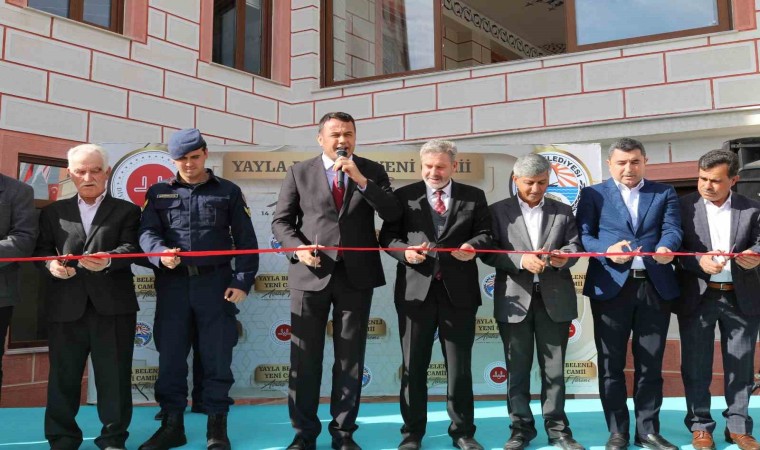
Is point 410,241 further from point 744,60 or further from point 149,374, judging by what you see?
point 744,60

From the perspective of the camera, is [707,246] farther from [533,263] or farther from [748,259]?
[533,263]

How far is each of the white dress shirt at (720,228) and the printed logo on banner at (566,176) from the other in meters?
1.10

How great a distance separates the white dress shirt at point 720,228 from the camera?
3.16m

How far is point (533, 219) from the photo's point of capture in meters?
3.27

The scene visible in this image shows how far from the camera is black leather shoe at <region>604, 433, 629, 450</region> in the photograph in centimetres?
307

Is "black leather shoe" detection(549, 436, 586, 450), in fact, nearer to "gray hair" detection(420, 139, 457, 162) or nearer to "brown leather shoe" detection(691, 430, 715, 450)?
"brown leather shoe" detection(691, 430, 715, 450)

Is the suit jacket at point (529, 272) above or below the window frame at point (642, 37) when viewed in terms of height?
below

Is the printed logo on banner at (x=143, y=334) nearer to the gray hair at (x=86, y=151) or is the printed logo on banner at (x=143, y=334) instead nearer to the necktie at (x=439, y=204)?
the gray hair at (x=86, y=151)

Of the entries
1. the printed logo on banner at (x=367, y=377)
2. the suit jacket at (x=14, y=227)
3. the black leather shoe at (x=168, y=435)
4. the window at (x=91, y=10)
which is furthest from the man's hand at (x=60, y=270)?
the window at (x=91, y=10)

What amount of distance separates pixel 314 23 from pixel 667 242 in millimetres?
5034

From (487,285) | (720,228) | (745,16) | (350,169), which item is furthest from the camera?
(745,16)

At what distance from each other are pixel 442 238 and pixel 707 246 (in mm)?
1296

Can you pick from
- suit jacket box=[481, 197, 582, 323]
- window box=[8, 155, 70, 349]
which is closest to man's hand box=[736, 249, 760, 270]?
suit jacket box=[481, 197, 582, 323]

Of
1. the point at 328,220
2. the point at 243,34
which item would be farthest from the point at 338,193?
the point at 243,34
